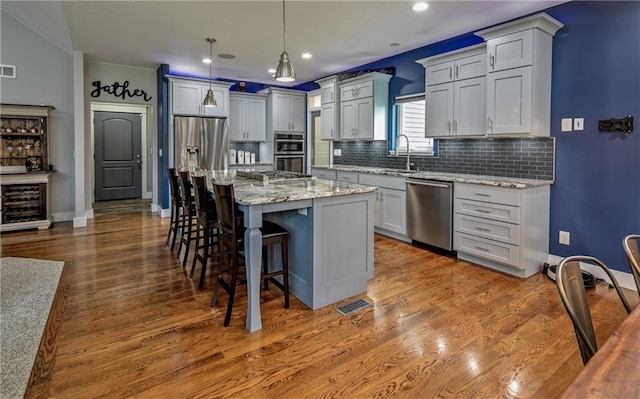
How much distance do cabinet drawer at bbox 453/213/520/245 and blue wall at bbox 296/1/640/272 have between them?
0.62 meters

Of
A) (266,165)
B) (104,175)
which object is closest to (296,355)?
(266,165)

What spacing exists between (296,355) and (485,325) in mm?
1339

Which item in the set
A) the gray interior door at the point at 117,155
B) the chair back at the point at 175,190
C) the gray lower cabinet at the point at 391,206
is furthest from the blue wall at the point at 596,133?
the gray interior door at the point at 117,155

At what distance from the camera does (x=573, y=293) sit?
119cm

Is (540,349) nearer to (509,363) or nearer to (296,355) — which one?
(509,363)

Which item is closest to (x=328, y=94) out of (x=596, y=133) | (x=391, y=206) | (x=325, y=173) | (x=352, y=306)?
(x=325, y=173)

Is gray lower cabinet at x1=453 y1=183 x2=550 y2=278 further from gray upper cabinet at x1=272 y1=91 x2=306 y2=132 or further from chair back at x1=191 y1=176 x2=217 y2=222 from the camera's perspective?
gray upper cabinet at x1=272 y1=91 x2=306 y2=132

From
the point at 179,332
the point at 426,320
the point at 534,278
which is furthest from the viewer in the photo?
the point at 534,278

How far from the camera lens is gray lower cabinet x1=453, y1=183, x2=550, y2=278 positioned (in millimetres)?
3512

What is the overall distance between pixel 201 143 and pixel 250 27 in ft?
8.89

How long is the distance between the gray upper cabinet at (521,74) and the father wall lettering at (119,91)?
18.4 ft

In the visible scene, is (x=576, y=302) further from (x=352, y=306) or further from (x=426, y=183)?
(x=426, y=183)

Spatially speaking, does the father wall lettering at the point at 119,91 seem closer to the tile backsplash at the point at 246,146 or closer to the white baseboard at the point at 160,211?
the tile backsplash at the point at 246,146

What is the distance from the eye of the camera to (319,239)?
110 inches
